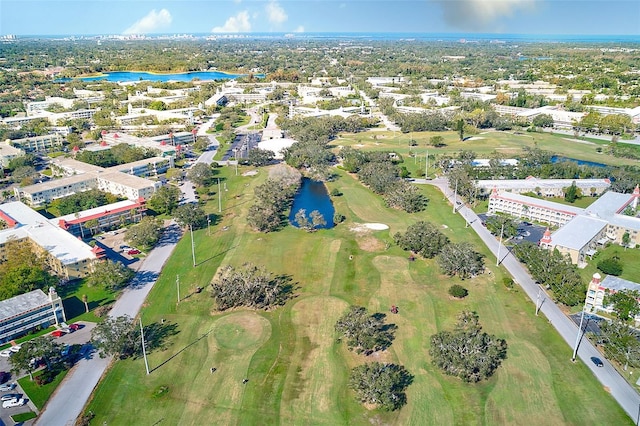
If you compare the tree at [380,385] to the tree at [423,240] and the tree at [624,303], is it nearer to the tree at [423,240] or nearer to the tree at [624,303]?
the tree at [624,303]

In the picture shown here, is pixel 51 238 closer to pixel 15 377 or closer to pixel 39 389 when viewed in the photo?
pixel 15 377

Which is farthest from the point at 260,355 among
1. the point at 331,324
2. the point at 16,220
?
the point at 16,220

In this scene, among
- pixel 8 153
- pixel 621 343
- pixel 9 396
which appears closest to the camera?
pixel 9 396

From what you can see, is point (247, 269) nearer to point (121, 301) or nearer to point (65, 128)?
point (121, 301)

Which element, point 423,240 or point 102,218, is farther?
point 102,218

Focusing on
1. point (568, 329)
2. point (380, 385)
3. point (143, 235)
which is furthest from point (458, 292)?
point (143, 235)

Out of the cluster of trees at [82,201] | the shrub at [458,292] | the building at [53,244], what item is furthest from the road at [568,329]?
the cluster of trees at [82,201]

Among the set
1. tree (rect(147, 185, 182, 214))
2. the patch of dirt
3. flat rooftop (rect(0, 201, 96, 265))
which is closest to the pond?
the patch of dirt
